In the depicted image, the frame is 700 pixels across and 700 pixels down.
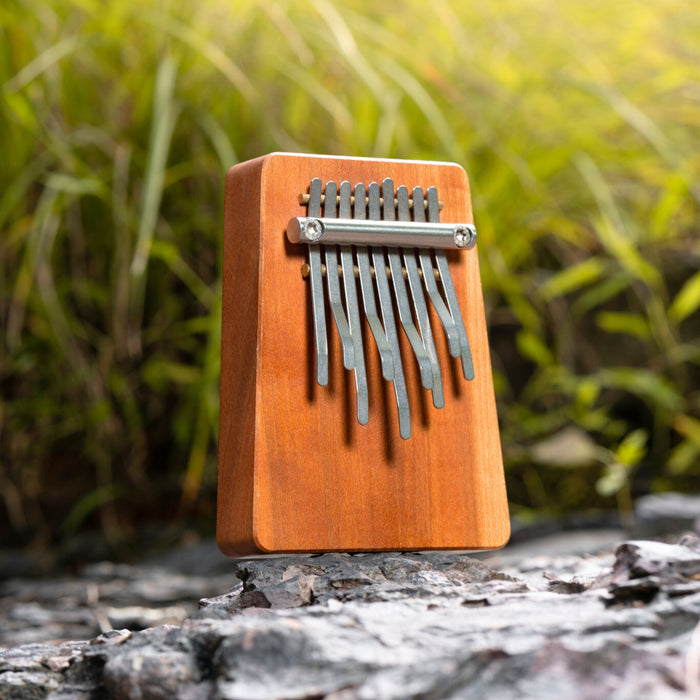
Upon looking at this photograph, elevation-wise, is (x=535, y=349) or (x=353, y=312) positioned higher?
(x=535, y=349)

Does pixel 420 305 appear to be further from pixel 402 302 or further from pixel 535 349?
pixel 535 349

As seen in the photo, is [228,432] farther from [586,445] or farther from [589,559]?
[586,445]

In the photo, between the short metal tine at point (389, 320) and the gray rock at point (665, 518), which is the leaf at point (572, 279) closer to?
the gray rock at point (665, 518)

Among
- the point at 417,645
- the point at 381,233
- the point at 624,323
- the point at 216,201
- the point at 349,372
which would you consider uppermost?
the point at 216,201

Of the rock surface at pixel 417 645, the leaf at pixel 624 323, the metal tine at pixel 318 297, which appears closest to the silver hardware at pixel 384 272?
the metal tine at pixel 318 297

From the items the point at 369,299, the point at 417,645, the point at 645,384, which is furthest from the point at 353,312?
the point at 645,384

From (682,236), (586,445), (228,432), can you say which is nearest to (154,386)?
(228,432)
